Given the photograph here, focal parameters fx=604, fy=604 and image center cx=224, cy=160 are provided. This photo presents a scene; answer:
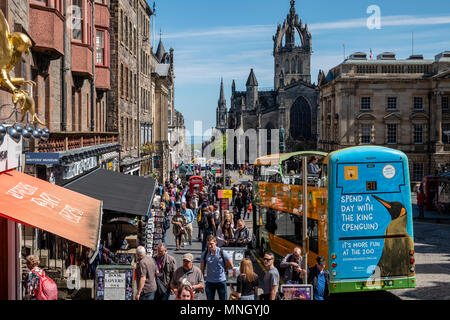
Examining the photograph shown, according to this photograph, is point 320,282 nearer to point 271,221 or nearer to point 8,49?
point 8,49

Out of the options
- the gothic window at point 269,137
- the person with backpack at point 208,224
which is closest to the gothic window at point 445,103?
the person with backpack at point 208,224

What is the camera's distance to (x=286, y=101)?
12888 centimetres

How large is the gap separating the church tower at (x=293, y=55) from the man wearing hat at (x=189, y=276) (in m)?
149

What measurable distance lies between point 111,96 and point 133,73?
8910 mm

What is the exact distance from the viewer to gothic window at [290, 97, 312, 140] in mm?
128875

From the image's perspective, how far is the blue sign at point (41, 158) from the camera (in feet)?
45.5

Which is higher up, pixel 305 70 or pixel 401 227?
pixel 305 70

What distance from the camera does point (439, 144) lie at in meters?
66.0

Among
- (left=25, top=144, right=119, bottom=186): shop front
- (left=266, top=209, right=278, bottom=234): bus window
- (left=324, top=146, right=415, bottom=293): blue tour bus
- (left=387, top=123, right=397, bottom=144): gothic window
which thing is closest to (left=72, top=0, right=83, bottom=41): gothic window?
(left=25, top=144, right=119, bottom=186): shop front

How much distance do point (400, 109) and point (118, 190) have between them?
5365 centimetres

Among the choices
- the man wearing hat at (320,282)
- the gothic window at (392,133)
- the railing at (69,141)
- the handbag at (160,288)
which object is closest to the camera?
the handbag at (160,288)

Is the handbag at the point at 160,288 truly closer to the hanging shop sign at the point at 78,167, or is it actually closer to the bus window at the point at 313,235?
the bus window at the point at 313,235
